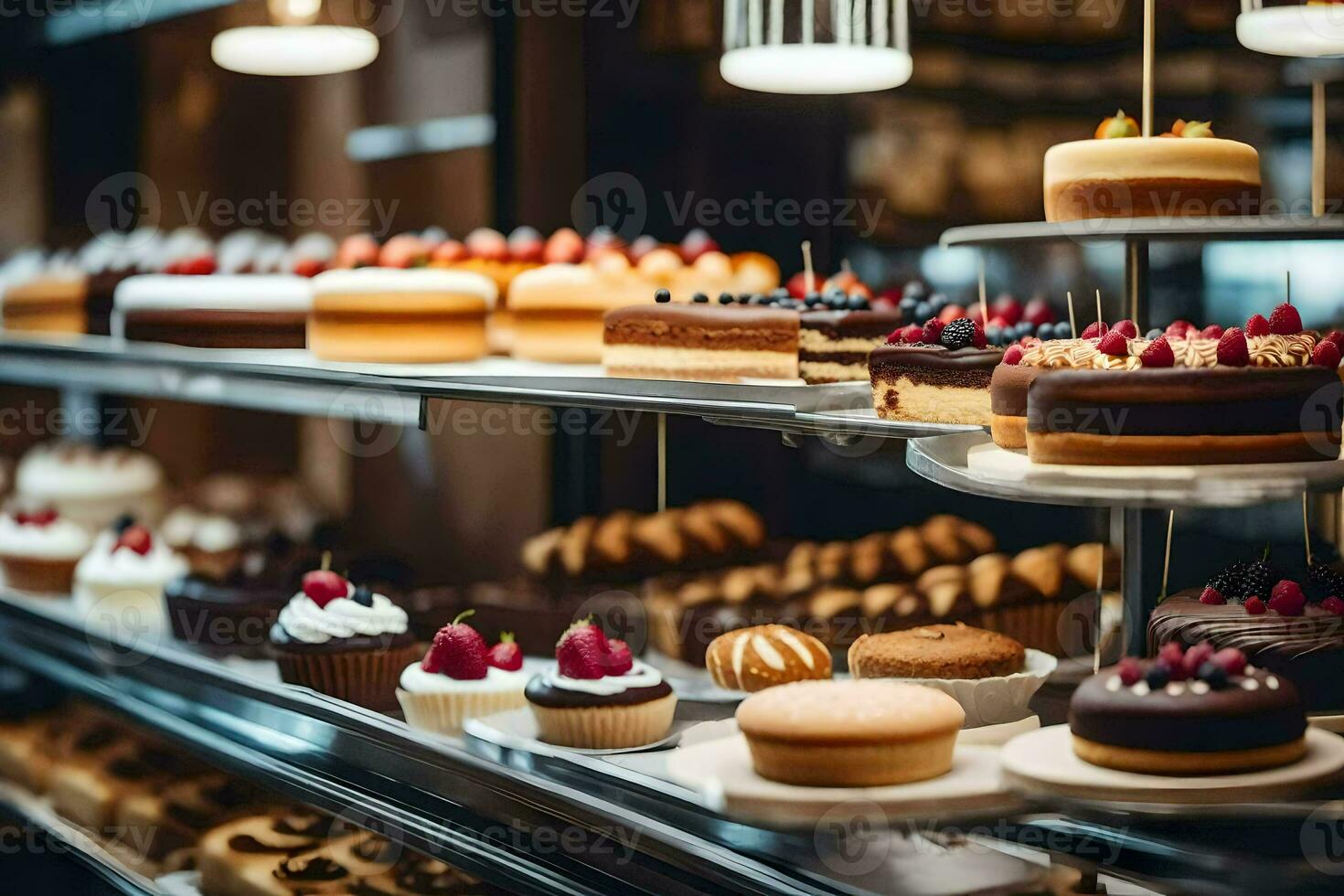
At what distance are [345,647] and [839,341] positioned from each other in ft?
4.03

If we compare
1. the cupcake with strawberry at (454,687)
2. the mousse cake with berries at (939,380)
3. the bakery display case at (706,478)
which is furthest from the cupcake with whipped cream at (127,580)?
the mousse cake with berries at (939,380)

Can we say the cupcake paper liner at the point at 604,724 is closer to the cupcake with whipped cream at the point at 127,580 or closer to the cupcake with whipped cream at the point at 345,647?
the cupcake with whipped cream at the point at 345,647

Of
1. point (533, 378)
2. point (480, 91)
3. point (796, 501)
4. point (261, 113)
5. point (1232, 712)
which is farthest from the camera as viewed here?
point (261, 113)

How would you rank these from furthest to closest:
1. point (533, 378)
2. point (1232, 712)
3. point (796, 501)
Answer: point (796, 501) < point (533, 378) < point (1232, 712)

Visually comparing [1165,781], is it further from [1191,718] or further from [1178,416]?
[1178,416]

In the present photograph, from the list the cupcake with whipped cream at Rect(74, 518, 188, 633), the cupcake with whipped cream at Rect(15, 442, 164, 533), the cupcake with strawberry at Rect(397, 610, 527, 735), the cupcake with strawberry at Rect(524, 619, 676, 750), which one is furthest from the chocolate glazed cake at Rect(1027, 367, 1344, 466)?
the cupcake with whipped cream at Rect(15, 442, 164, 533)

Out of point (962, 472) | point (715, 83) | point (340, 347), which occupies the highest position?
point (715, 83)

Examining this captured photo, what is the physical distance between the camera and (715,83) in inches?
140

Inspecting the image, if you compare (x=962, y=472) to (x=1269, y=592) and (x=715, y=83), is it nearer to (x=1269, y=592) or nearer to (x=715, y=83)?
(x=1269, y=592)

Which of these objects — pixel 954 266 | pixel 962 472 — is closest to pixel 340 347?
pixel 954 266

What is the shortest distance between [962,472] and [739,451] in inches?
70.9

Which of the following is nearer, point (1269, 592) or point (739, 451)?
point (1269, 592)

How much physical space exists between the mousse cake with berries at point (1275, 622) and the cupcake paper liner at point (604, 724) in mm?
849

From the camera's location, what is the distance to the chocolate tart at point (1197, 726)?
1.75 m
